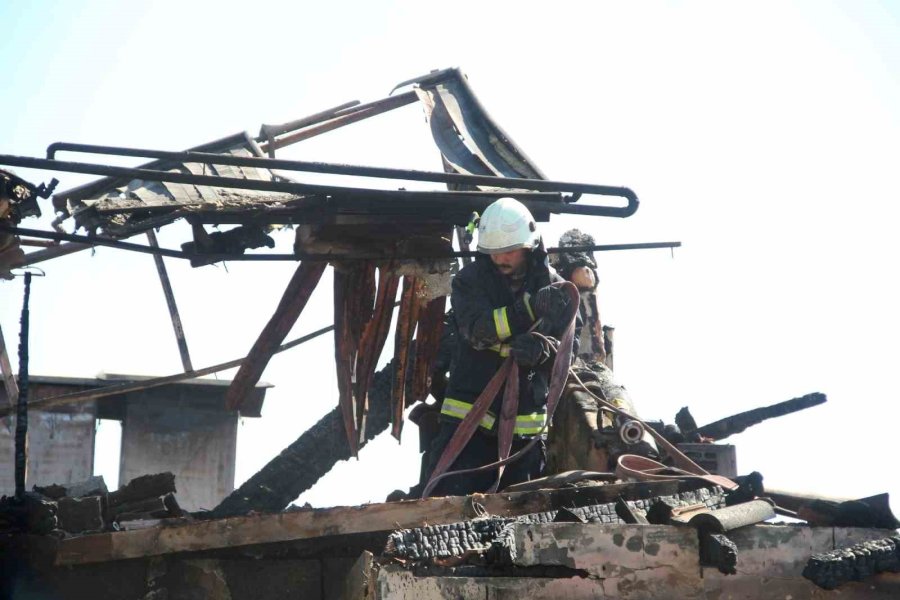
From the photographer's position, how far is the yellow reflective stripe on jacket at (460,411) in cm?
777

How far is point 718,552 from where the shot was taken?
18.0 ft

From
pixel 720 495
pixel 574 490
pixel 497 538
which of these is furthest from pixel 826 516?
pixel 497 538

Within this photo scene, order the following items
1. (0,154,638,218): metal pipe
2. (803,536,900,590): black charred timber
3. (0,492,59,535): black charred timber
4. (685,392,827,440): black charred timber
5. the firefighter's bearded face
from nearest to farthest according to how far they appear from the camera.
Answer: (803,536,900,590): black charred timber
(0,492,59,535): black charred timber
(0,154,638,218): metal pipe
the firefighter's bearded face
(685,392,827,440): black charred timber

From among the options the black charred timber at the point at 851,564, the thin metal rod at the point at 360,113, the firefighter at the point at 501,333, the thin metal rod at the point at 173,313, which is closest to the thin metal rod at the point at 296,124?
the thin metal rod at the point at 360,113

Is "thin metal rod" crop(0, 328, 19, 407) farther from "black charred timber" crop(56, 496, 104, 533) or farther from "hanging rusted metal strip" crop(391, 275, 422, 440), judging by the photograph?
"black charred timber" crop(56, 496, 104, 533)

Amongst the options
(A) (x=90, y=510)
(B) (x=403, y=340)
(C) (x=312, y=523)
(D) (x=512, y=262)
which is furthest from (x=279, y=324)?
(C) (x=312, y=523)

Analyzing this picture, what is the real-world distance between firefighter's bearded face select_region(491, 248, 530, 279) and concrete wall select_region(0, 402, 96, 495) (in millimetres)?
9654

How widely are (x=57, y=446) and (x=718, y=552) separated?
12188 millimetres

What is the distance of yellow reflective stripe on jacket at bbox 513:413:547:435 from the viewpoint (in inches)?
303

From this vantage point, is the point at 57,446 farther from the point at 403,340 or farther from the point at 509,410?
the point at 509,410

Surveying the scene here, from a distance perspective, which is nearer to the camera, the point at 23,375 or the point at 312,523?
the point at 312,523

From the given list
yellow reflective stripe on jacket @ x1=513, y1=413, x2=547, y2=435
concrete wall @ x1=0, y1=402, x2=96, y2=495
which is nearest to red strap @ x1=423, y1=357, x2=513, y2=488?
yellow reflective stripe on jacket @ x1=513, y1=413, x2=547, y2=435

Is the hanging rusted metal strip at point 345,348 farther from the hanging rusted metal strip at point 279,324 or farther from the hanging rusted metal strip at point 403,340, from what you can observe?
the hanging rusted metal strip at point 403,340

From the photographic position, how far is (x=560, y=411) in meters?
8.87
